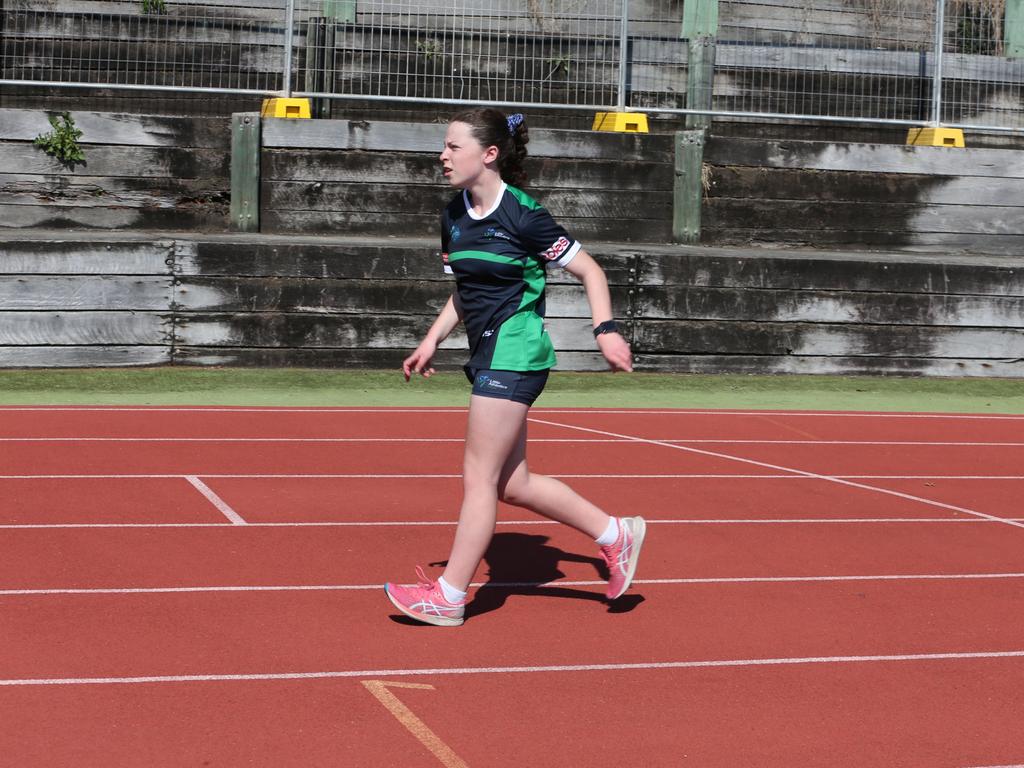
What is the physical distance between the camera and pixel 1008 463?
383 inches

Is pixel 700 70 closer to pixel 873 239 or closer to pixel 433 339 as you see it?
pixel 873 239

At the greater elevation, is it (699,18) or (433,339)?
(699,18)

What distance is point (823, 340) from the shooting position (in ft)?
44.7

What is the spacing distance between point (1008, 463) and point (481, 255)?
5806 millimetres

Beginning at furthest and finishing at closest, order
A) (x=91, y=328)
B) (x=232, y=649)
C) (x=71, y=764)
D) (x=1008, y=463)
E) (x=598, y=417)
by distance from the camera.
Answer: (x=91, y=328), (x=598, y=417), (x=1008, y=463), (x=232, y=649), (x=71, y=764)

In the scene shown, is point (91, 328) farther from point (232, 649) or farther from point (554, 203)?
point (232, 649)

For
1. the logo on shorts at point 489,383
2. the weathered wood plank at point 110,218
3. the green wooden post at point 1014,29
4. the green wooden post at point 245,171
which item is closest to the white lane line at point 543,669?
the logo on shorts at point 489,383

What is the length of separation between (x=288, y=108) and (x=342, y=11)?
60.3 inches

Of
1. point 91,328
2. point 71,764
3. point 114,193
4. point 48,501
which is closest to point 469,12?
point 114,193

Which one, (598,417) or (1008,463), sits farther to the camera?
(598,417)

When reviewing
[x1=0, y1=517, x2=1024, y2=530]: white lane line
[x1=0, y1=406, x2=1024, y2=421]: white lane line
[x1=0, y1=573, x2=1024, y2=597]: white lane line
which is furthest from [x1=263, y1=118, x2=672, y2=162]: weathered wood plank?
[x1=0, y1=573, x2=1024, y2=597]: white lane line

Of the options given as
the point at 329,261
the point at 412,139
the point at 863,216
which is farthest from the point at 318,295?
the point at 863,216

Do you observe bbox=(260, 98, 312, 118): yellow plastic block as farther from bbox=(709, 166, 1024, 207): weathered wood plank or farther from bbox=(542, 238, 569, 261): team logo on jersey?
bbox=(542, 238, 569, 261): team logo on jersey

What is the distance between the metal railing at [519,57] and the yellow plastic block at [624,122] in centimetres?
22
